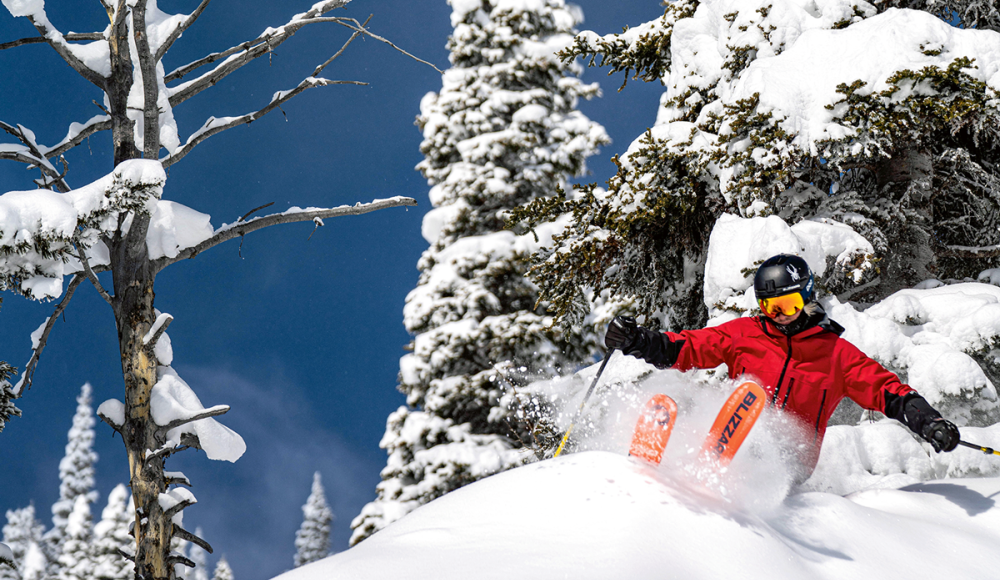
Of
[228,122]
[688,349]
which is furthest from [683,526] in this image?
[228,122]

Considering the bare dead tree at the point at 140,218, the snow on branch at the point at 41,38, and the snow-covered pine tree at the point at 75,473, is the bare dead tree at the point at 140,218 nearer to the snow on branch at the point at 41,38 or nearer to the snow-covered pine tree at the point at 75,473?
the snow on branch at the point at 41,38

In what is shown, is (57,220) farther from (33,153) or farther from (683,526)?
(683,526)

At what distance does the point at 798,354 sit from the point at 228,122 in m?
5.57

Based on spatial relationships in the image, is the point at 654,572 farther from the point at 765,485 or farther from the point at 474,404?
the point at 474,404

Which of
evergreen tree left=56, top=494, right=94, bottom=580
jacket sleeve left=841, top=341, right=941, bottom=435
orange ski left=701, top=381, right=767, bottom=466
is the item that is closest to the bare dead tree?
orange ski left=701, top=381, right=767, bottom=466

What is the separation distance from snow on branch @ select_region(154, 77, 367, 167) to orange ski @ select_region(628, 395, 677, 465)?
4.80m

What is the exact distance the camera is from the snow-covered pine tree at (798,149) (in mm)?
5105

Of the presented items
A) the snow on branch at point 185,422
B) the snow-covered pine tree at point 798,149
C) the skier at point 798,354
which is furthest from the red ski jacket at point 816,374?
the snow on branch at point 185,422

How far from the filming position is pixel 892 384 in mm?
3518

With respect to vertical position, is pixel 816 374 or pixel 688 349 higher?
pixel 688 349

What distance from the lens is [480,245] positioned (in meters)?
12.1

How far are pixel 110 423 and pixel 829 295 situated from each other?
235 inches

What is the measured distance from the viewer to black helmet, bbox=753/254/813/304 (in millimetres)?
3617

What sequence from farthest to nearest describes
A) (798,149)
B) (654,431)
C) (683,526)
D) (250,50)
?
(250,50) < (798,149) < (654,431) < (683,526)
